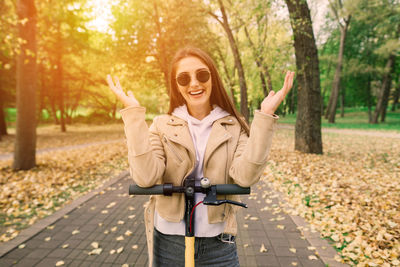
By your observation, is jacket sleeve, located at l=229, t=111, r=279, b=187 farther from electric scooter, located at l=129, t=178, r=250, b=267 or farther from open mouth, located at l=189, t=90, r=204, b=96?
open mouth, located at l=189, t=90, r=204, b=96

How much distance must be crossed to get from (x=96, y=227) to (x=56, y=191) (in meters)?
2.69

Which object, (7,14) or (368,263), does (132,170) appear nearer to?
(368,263)

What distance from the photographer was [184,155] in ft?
5.15

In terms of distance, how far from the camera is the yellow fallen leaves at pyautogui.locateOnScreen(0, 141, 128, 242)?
16.3 feet

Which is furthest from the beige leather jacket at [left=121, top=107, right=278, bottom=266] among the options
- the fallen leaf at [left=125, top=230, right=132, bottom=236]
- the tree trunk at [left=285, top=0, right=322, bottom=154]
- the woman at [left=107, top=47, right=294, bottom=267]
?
the tree trunk at [left=285, top=0, right=322, bottom=154]

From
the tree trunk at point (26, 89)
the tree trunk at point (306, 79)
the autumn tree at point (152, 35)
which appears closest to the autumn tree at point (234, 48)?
the autumn tree at point (152, 35)

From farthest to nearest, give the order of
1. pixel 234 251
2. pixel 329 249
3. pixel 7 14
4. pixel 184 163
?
pixel 7 14, pixel 329 249, pixel 234 251, pixel 184 163

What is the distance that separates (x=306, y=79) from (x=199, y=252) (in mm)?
8355

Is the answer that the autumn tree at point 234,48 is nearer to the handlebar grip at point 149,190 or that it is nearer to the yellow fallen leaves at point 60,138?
the yellow fallen leaves at point 60,138

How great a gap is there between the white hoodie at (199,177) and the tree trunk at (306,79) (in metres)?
7.63

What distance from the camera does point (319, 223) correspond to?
434cm

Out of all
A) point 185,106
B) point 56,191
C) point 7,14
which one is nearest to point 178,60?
point 185,106

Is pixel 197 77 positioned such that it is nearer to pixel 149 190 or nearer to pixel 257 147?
pixel 257 147

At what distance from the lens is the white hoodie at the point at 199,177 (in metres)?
1.64
